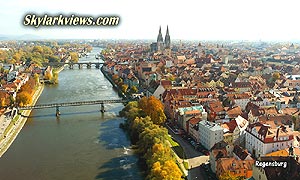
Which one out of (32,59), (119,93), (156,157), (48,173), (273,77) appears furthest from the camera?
(32,59)

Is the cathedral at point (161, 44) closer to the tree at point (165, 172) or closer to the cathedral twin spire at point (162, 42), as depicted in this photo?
the cathedral twin spire at point (162, 42)

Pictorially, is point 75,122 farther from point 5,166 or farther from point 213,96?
point 213,96

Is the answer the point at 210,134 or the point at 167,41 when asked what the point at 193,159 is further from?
the point at 167,41

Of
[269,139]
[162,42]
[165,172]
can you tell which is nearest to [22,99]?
[165,172]

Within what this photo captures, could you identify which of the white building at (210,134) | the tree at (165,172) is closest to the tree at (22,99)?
the white building at (210,134)

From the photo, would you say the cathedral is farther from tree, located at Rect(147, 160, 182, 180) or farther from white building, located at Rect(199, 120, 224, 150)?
tree, located at Rect(147, 160, 182, 180)


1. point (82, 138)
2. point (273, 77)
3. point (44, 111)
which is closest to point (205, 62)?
point (273, 77)

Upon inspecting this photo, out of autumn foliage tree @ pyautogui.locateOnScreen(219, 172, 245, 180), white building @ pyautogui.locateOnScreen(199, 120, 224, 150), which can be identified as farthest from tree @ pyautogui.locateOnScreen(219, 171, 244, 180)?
white building @ pyautogui.locateOnScreen(199, 120, 224, 150)
